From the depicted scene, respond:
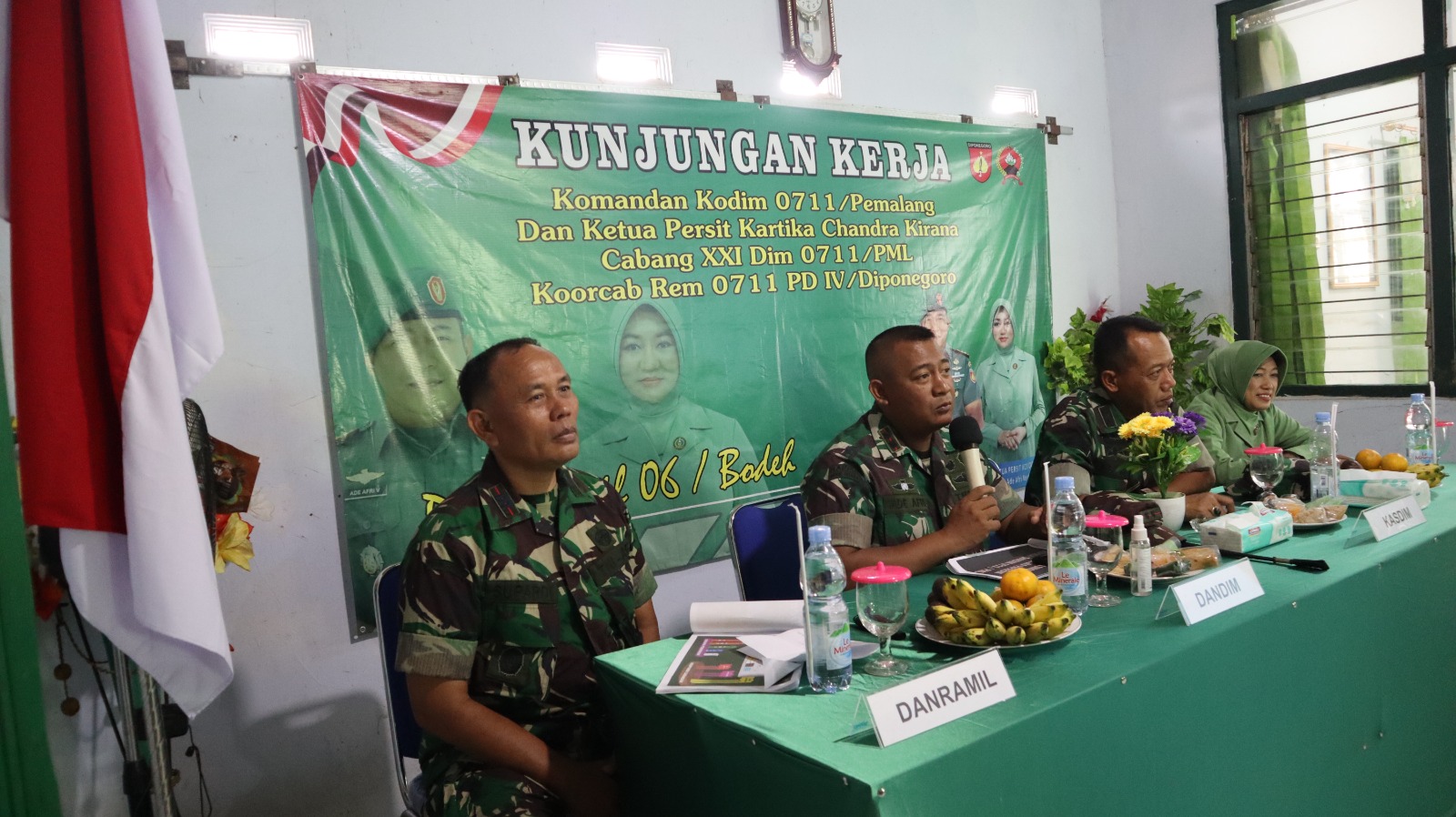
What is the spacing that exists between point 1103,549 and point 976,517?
30 cm

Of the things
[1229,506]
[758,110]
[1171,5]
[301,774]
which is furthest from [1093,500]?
[1171,5]

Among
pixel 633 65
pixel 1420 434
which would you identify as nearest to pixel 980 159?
pixel 633 65

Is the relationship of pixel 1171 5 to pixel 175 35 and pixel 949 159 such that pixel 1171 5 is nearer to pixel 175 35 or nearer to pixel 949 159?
pixel 949 159

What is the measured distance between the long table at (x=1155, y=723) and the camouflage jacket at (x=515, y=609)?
208 mm

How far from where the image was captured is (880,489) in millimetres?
2416

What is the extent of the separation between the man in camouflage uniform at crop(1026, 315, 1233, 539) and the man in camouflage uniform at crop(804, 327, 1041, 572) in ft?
0.80

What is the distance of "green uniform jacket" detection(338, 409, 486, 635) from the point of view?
270 cm

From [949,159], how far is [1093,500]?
7.00 ft

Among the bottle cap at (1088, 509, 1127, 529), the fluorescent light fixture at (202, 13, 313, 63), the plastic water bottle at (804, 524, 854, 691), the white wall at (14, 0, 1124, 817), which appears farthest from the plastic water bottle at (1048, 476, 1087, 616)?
the fluorescent light fixture at (202, 13, 313, 63)

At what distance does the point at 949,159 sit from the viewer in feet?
13.3

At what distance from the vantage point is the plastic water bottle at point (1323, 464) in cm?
245

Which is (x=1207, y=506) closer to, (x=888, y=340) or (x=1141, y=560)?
(x=1141, y=560)

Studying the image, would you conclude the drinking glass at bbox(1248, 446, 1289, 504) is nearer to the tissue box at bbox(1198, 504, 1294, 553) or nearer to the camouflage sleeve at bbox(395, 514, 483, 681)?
the tissue box at bbox(1198, 504, 1294, 553)

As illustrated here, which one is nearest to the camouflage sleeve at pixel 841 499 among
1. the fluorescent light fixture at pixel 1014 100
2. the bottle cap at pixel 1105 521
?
the bottle cap at pixel 1105 521
